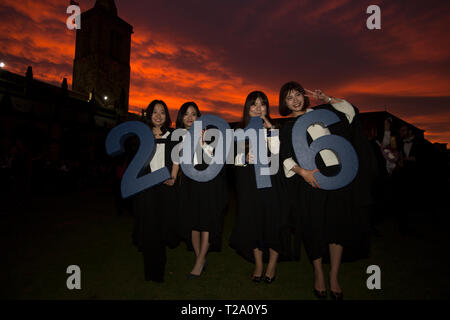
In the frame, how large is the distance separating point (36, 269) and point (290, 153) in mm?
3743

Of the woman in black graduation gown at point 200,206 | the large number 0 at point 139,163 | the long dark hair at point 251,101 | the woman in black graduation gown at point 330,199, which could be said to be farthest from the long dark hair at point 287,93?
the large number 0 at point 139,163

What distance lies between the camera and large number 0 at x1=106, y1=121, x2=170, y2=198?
103 inches

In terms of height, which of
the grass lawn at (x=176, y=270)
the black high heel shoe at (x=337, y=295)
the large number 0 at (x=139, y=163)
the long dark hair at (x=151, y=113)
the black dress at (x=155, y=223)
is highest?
the long dark hair at (x=151, y=113)

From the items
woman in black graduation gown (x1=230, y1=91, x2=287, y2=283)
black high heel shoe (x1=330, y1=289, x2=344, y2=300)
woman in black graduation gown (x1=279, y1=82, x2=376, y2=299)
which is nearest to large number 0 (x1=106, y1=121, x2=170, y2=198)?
woman in black graduation gown (x1=230, y1=91, x2=287, y2=283)

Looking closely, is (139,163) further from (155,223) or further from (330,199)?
(330,199)

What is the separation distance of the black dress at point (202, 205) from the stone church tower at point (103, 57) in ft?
128

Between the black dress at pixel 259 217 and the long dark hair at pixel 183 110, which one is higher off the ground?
the long dark hair at pixel 183 110

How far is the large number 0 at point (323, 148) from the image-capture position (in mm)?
2311

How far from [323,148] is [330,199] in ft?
1.89

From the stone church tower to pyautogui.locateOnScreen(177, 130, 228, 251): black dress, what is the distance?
38998 millimetres

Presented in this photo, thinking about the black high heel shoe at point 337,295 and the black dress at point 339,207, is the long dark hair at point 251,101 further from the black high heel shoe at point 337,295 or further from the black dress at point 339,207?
the black high heel shoe at point 337,295

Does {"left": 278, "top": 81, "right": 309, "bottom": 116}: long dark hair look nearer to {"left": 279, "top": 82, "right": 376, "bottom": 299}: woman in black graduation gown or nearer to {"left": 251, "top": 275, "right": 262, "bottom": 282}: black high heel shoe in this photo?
{"left": 279, "top": 82, "right": 376, "bottom": 299}: woman in black graduation gown

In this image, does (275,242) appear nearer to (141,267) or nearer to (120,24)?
(141,267)
